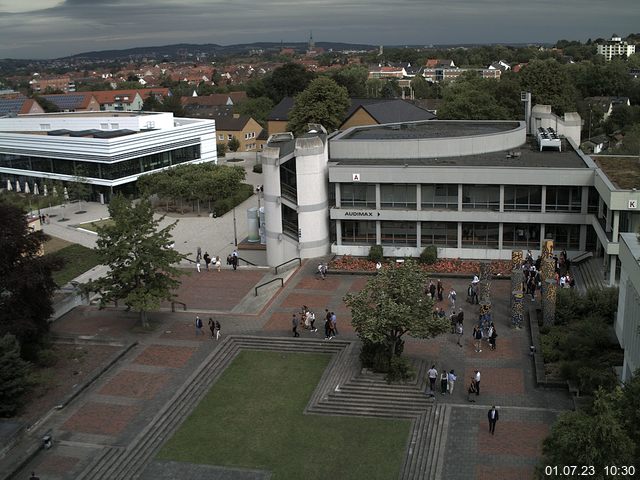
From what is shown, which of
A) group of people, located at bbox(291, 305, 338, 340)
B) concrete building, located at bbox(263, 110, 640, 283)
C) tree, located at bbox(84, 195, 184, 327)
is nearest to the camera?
group of people, located at bbox(291, 305, 338, 340)

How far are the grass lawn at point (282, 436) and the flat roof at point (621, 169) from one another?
65.8ft

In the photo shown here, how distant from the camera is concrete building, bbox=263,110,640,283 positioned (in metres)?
41.0

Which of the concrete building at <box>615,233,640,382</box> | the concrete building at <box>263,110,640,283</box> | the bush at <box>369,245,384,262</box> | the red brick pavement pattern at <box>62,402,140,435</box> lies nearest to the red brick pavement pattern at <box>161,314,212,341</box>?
the red brick pavement pattern at <box>62,402,140,435</box>

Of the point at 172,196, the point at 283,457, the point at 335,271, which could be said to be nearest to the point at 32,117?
the point at 172,196

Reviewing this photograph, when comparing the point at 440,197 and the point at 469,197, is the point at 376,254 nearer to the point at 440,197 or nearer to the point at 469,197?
the point at 440,197

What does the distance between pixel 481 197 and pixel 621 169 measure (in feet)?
26.7

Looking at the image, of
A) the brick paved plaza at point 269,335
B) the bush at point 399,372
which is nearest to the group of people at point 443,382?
the brick paved plaza at point 269,335

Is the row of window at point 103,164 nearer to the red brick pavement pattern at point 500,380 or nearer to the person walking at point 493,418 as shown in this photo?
the red brick pavement pattern at point 500,380

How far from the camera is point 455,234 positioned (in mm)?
43156

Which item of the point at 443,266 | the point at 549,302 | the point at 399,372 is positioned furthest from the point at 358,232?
the point at 399,372

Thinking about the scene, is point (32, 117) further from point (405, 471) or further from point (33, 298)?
point (405, 471)

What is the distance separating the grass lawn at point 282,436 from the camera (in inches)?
892

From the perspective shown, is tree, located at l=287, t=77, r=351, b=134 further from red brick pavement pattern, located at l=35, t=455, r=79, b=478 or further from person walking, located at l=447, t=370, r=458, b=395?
red brick pavement pattern, located at l=35, t=455, r=79, b=478

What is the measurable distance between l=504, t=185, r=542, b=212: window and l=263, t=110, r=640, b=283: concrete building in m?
0.06
